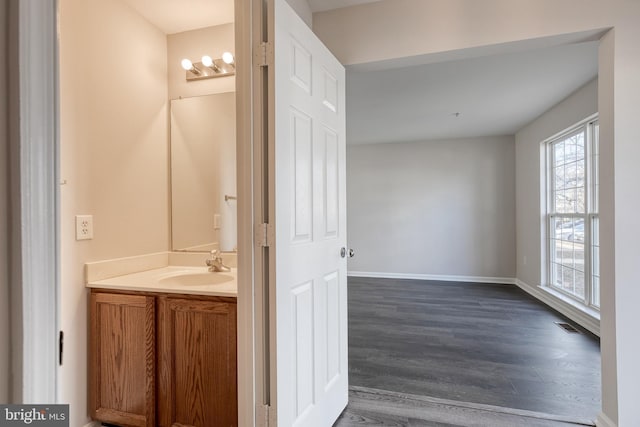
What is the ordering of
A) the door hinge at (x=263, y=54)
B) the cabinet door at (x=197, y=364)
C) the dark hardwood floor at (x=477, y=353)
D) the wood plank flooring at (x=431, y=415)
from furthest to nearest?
the dark hardwood floor at (x=477, y=353)
the wood plank flooring at (x=431, y=415)
the cabinet door at (x=197, y=364)
the door hinge at (x=263, y=54)

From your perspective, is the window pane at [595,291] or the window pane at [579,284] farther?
the window pane at [579,284]

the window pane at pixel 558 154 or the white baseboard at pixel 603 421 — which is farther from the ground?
the window pane at pixel 558 154

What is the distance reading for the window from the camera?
3.44 m

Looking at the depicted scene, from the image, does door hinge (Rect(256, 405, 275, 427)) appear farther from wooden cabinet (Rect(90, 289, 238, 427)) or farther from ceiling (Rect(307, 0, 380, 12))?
ceiling (Rect(307, 0, 380, 12))

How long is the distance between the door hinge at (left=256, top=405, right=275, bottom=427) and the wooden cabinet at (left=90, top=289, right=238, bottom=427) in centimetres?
17

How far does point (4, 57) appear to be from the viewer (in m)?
0.49

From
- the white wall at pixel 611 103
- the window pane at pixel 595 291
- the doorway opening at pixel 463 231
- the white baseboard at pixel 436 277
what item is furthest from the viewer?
the white baseboard at pixel 436 277

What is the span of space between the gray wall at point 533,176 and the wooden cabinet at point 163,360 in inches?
160

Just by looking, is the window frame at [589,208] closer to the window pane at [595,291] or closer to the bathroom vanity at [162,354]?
the window pane at [595,291]

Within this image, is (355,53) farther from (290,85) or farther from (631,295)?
(631,295)

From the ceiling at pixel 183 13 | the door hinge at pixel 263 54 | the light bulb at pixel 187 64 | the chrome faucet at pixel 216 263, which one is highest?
the ceiling at pixel 183 13

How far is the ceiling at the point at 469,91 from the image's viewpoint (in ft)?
9.30

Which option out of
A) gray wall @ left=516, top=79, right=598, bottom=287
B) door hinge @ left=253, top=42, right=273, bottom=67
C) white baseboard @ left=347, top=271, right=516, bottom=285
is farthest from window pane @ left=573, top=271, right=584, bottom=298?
door hinge @ left=253, top=42, right=273, bottom=67

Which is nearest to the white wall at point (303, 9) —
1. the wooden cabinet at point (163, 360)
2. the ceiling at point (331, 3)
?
the ceiling at point (331, 3)
